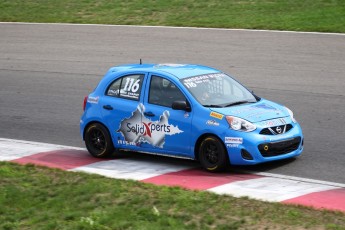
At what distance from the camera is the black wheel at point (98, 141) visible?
13547 mm

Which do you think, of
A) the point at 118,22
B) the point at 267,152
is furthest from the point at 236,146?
the point at 118,22

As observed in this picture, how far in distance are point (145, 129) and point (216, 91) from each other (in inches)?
49.7

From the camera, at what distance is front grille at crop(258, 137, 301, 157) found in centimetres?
1219

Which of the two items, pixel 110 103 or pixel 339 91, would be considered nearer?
pixel 110 103

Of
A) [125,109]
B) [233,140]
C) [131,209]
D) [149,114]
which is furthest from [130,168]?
[131,209]

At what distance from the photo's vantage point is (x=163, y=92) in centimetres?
1298

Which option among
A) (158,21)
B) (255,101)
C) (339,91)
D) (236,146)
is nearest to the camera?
(236,146)

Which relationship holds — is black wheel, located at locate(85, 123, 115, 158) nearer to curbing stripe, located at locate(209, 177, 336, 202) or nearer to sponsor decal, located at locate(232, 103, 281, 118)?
sponsor decal, located at locate(232, 103, 281, 118)

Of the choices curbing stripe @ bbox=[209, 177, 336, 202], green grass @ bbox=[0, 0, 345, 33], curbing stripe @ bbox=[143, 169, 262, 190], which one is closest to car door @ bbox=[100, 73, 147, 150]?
curbing stripe @ bbox=[143, 169, 262, 190]

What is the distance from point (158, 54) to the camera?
22.6 meters

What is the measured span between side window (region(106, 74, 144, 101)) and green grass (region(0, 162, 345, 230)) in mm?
2145

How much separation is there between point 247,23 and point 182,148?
12.9m

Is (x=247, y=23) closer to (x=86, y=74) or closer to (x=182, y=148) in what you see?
(x=86, y=74)

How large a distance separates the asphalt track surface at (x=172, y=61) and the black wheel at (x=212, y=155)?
2.19 ft
